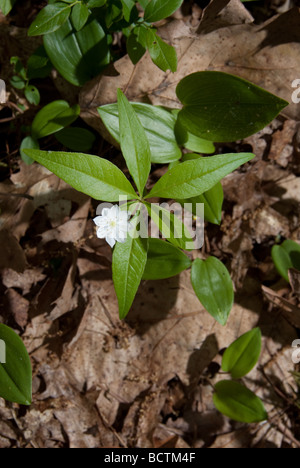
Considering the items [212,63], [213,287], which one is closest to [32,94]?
[212,63]

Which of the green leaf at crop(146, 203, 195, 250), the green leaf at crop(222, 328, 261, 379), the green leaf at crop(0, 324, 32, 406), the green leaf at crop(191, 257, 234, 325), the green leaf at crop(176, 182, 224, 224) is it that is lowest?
the green leaf at crop(222, 328, 261, 379)

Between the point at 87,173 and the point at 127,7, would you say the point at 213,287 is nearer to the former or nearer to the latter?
the point at 87,173

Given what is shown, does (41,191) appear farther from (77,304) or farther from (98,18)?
(98,18)

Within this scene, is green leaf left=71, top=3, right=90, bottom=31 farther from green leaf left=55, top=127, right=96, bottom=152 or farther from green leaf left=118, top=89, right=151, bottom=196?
green leaf left=118, top=89, right=151, bottom=196

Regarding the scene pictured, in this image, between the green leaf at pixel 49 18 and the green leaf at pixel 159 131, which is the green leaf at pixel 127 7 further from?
the green leaf at pixel 159 131

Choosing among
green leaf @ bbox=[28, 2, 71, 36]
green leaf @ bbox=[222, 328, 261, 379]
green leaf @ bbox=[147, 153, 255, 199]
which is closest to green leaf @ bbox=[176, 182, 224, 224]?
green leaf @ bbox=[147, 153, 255, 199]
